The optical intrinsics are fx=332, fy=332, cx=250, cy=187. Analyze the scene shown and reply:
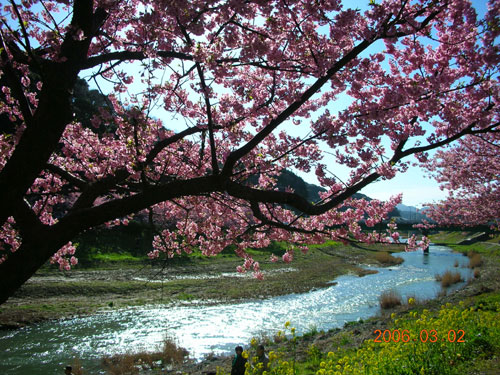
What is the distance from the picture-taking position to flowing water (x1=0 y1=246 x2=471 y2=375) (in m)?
12.7

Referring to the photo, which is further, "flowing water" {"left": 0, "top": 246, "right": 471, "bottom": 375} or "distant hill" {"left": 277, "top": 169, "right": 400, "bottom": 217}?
"flowing water" {"left": 0, "top": 246, "right": 471, "bottom": 375}

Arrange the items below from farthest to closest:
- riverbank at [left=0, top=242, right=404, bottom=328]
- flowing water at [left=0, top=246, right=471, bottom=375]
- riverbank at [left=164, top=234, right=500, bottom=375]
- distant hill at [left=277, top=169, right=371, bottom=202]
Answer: riverbank at [left=0, top=242, right=404, bottom=328], flowing water at [left=0, top=246, right=471, bottom=375], distant hill at [left=277, top=169, right=371, bottom=202], riverbank at [left=164, top=234, right=500, bottom=375]

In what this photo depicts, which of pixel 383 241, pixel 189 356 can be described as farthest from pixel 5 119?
pixel 383 241

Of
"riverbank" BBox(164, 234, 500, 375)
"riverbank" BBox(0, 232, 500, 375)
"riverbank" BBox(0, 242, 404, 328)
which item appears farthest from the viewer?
"riverbank" BBox(0, 242, 404, 328)

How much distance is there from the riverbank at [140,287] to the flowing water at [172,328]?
140 cm

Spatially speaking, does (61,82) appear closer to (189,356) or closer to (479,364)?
(479,364)

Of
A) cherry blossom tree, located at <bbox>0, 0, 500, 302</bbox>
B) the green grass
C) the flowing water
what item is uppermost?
cherry blossom tree, located at <bbox>0, 0, 500, 302</bbox>

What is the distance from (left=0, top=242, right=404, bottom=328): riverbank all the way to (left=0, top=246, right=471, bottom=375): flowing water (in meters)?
1.40

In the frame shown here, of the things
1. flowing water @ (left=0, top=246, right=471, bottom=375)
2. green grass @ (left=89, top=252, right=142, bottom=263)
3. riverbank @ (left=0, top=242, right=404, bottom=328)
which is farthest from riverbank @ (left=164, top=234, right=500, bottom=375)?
green grass @ (left=89, top=252, right=142, bottom=263)

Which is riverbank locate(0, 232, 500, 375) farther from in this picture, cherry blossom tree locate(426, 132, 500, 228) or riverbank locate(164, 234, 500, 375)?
cherry blossom tree locate(426, 132, 500, 228)

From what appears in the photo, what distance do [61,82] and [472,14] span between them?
6.73 metres

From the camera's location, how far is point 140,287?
2408cm

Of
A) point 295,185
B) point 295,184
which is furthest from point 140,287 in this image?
point 295,184

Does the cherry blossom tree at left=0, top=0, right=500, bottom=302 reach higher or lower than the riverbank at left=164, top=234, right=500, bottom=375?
higher
